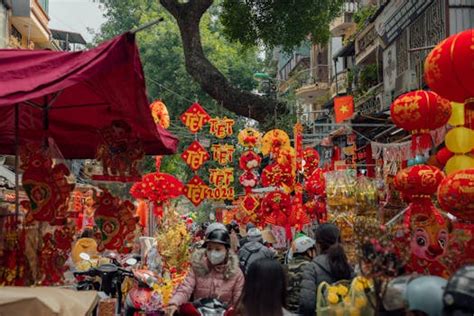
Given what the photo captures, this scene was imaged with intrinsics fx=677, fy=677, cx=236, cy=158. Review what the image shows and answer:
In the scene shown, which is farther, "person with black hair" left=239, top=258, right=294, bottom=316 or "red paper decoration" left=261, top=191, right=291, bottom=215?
"red paper decoration" left=261, top=191, right=291, bottom=215

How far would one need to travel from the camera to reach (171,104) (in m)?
31.2

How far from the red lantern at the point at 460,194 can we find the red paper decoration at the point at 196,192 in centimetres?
1222

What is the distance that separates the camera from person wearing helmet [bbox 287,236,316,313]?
6.67 meters

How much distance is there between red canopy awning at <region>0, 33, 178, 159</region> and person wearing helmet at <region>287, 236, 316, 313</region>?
181cm

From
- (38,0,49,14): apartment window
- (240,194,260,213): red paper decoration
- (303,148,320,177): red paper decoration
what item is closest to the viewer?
(303,148,320,177): red paper decoration

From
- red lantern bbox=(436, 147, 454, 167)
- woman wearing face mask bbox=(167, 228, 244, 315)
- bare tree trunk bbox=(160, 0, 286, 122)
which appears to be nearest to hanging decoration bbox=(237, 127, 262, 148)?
bare tree trunk bbox=(160, 0, 286, 122)

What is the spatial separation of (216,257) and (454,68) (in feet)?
8.75

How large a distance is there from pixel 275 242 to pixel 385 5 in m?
6.79

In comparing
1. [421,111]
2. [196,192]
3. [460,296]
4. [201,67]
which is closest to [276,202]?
[201,67]

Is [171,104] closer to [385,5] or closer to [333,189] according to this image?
[385,5]

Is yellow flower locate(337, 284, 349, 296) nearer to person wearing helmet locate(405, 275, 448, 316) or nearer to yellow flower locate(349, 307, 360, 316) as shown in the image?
yellow flower locate(349, 307, 360, 316)

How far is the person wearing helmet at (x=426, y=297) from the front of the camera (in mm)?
3596

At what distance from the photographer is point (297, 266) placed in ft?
22.3

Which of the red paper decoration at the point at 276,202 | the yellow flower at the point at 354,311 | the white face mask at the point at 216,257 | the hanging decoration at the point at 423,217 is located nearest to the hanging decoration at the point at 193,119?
the red paper decoration at the point at 276,202
